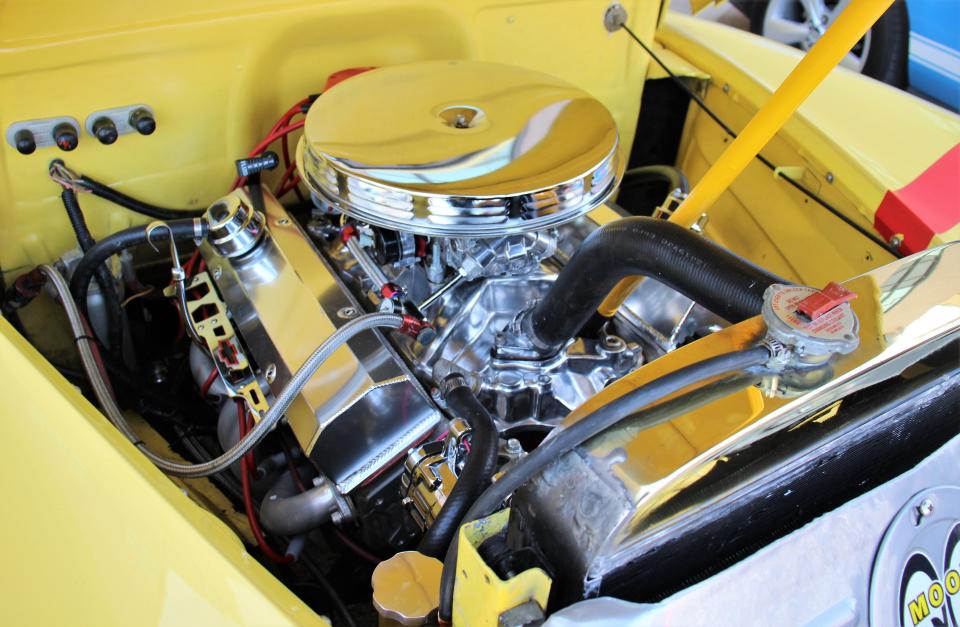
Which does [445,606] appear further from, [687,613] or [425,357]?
[425,357]

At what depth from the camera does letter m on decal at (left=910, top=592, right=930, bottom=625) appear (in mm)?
805

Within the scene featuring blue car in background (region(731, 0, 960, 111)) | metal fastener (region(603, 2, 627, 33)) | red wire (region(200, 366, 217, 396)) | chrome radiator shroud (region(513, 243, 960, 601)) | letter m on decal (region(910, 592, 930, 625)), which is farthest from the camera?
blue car in background (region(731, 0, 960, 111))

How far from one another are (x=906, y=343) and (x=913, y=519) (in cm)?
19

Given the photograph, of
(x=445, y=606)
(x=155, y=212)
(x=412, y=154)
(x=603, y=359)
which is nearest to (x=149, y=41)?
(x=155, y=212)

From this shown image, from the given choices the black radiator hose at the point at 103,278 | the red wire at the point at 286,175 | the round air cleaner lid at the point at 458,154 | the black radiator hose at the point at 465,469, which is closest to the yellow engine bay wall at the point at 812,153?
the round air cleaner lid at the point at 458,154

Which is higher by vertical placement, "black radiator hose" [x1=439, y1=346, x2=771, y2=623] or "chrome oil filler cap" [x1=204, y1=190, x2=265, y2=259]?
"black radiator hose" [x1=439, y1=346, x2=771, y2=623]

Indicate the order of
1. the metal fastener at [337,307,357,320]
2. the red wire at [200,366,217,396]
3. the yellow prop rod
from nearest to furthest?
the yellow prop rod
the metal fastener at [337,307,357,320]
the red wire at [200,366,217,396]

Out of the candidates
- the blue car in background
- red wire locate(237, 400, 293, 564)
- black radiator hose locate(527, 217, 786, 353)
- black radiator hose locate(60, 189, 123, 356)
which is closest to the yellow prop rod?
black radiator hose locate(527, 217, 786, 353)

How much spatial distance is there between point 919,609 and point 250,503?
84 cm

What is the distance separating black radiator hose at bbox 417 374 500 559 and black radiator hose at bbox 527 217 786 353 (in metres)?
0.17

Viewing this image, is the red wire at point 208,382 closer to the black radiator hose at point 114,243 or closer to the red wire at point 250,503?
the red wire at point 250,503

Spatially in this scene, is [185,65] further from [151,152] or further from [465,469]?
[465,469]

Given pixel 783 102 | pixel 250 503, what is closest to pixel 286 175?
pixel 250 503

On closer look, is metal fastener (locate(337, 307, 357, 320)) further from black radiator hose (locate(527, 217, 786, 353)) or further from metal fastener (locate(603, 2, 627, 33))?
metal fastener (locate(603, 2, 627, 33))
